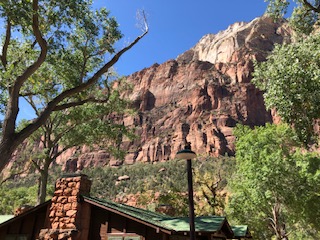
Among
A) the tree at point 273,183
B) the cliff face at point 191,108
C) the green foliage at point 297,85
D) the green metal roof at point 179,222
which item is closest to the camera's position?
the green foliage at point 297,85

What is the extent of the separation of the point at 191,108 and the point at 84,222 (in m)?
133

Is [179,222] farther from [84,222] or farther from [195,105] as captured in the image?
[195,105]

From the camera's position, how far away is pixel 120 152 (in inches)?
975

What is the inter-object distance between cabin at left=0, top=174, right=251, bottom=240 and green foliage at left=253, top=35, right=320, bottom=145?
16.8ft

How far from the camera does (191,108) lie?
144375mm

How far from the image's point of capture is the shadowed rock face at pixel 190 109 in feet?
432

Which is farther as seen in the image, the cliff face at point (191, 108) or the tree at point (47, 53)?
the cliff face at point (191, 108)

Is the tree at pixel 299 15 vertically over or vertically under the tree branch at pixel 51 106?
over

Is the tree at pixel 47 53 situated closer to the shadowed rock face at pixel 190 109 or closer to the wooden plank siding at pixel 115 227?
the wooden plank siding at pixel 115 227

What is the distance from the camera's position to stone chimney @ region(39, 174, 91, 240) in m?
12.2

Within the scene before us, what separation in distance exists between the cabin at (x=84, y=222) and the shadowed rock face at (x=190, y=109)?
352 feet

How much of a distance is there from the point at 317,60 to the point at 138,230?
8.96 meters

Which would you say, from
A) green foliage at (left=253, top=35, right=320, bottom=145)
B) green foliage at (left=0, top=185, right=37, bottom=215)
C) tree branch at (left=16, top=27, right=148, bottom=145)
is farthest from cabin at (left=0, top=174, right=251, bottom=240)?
green foliage at (left=0, top=185, right=37, bottom=215)

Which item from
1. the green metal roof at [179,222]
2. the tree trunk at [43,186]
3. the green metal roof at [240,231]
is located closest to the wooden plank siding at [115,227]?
the green metal roof at [179,222]
